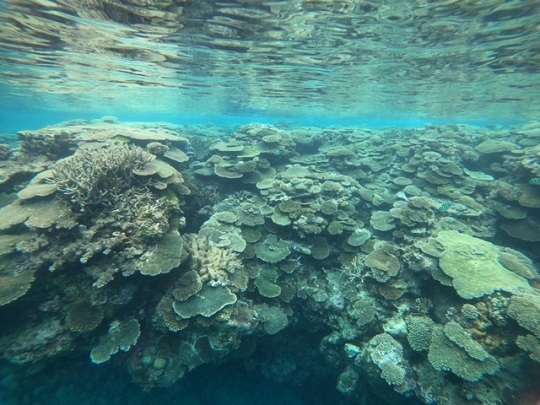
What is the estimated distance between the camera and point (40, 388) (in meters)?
5.99

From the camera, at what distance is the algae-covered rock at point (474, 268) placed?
6.11 metres

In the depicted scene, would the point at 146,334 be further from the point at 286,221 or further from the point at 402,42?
the point at 402,42

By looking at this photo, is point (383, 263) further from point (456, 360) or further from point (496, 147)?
point (496, 147)

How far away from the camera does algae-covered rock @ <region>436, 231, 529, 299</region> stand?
6105mm

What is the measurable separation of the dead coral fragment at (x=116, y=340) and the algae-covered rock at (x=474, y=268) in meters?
7.22

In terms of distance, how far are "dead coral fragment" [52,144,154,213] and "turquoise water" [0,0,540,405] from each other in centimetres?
5

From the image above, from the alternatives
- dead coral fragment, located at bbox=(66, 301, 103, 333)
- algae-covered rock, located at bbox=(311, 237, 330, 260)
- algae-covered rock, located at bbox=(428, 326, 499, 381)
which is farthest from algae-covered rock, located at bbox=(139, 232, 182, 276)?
algae-covered rock, located at bbox=(428, 326, 499, 381)

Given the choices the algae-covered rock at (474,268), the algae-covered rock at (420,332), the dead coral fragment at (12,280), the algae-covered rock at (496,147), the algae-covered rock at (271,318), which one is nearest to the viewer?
the dead coral fragment at (12,280)

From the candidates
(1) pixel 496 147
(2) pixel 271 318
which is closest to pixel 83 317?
(2) pixel 271 318

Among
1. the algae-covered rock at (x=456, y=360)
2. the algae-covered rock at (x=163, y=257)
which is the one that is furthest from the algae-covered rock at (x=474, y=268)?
the algae-covered rock at (x=163, y=257)


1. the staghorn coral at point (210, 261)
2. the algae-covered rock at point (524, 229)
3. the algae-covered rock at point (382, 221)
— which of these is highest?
the algae-covered rock at point (524, 229)

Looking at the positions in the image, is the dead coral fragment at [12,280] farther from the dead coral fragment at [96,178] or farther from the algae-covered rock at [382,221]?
the algae-covered rock at [382,221]

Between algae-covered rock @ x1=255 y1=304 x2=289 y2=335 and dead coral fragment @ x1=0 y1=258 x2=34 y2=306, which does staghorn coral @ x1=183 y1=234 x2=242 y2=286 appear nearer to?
algae-covered rock @ x1=255 y1=304 x2=289 y2=335

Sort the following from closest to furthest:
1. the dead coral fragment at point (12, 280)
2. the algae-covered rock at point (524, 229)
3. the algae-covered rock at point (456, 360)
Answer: the dead coral fragment at point (12, 280), the algae-covered rock at point (456, 360), the algae-covered rock at point (524, 229)
